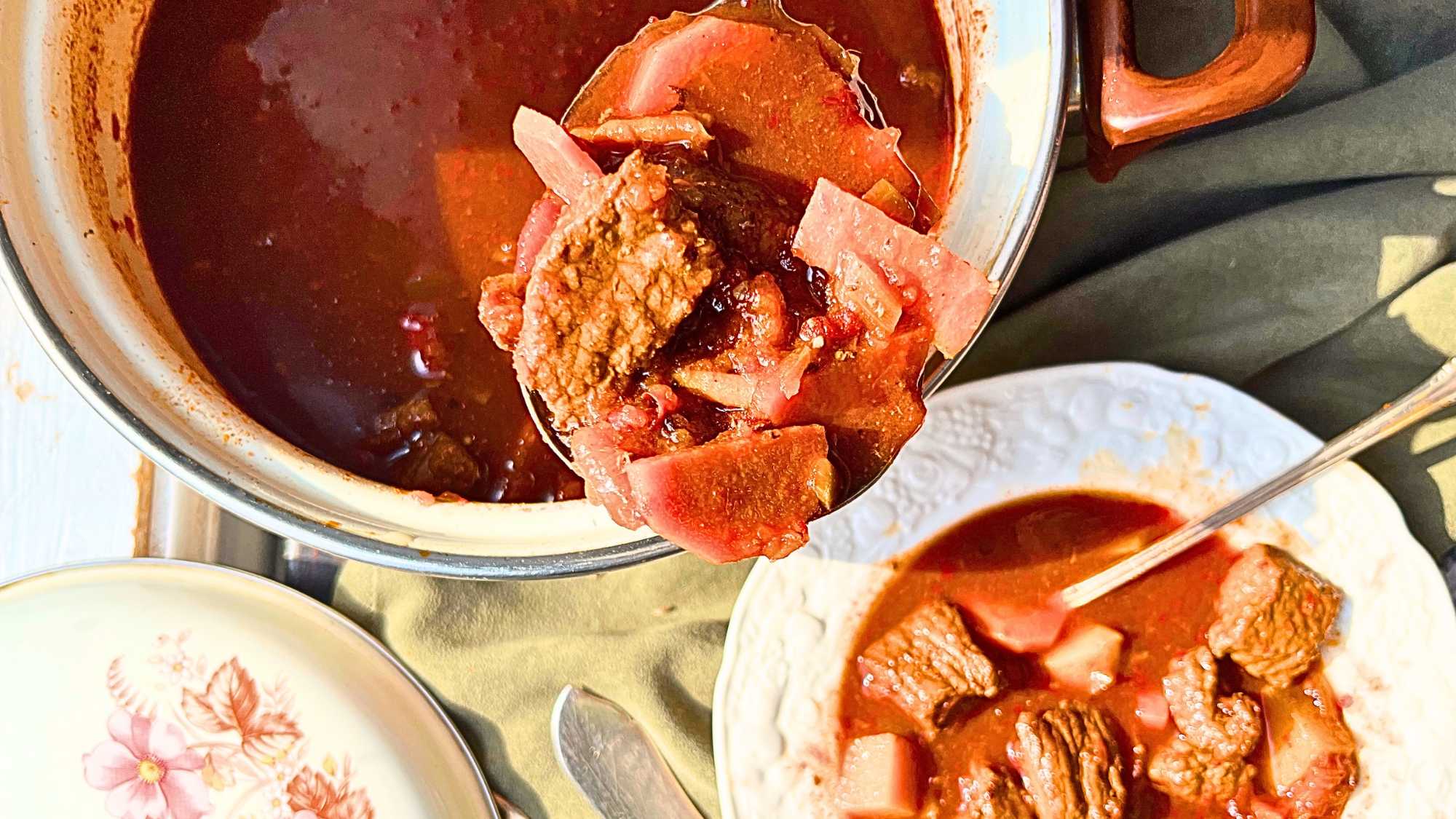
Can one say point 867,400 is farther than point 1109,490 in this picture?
No

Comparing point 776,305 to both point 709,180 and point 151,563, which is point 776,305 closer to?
point 709,180

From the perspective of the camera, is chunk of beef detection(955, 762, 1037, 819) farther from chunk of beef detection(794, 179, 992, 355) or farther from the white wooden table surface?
the white wooden table surface

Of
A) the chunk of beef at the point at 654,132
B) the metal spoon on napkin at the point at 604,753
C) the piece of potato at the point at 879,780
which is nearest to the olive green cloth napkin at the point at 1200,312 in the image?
the metal spoon on napkin at the point at 604,753

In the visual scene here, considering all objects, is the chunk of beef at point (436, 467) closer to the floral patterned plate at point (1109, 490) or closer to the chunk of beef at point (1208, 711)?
the floral patterned plate at point (1109, 490)

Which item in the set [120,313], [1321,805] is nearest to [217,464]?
[120,313]

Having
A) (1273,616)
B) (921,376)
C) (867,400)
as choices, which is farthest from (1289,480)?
→ (867,400)

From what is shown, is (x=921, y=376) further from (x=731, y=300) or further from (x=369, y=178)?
(x=369, y=178)
